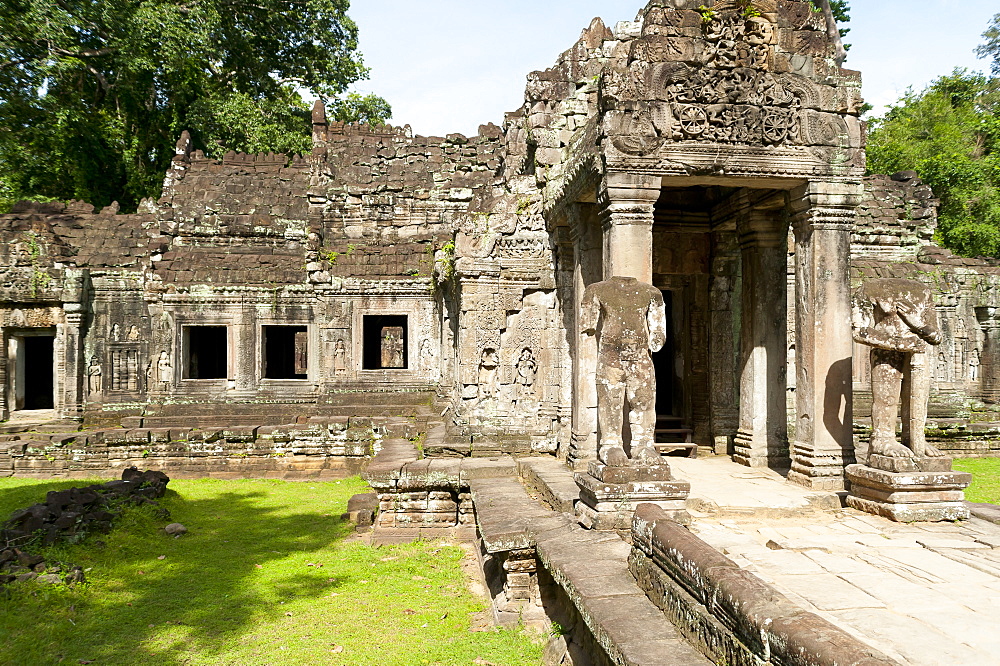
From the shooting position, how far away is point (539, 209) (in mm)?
8781

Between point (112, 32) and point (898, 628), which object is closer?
point (898, 628)

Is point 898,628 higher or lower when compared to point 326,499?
higher

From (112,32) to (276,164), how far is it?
8.38 m

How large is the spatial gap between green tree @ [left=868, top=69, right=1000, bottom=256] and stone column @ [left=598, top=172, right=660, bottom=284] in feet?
60.0

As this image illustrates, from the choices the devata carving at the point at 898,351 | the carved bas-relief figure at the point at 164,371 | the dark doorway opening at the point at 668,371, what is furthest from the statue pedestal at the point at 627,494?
the carved bas-relief figure at the point at 164,371

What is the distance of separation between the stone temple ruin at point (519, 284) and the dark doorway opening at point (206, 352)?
97 millimetres

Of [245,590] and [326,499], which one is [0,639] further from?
[326,499]

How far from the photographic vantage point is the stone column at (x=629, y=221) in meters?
6.13

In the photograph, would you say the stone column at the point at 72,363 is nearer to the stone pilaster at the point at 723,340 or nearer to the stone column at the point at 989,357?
the stone pilaster at the point at 723,340

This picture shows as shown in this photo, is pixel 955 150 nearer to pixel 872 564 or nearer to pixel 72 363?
pixel 872 564

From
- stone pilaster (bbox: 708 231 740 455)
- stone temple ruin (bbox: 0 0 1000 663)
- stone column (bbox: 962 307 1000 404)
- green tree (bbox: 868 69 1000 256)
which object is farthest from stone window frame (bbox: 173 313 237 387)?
green tree (bbox: 868 69 1000 256)

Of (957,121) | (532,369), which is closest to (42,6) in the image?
(532,369)

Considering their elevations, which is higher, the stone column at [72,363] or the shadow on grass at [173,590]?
the stone column at [72,363]

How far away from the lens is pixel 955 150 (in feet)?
70.9
